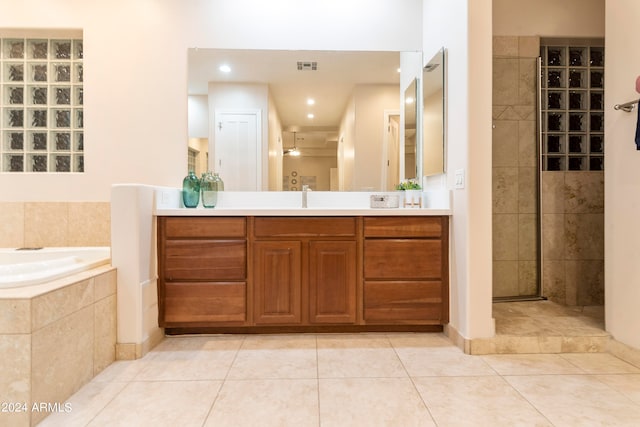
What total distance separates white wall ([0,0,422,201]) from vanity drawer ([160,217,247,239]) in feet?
1.94

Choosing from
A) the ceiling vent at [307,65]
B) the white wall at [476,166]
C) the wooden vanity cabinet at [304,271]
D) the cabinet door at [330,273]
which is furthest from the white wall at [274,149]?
the white wall at [476,166]

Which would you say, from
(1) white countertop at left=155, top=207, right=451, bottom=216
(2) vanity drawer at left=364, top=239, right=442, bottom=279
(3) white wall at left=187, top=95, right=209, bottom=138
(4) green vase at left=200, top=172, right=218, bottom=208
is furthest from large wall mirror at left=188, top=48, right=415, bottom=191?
(2) vanity drawer at left=364, top=239, right=442, bottom=279

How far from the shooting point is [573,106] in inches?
114

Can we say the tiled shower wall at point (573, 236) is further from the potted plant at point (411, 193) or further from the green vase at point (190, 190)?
the green vase at point (190, 190)

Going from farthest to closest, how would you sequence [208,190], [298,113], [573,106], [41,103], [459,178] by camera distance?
[573,106] < [298,113] < [41,103] < [208,190] < [459,178]

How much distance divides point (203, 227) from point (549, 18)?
10.5 ft

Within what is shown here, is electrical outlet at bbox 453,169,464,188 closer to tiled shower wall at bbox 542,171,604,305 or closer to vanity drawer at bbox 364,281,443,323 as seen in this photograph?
vanity drawer at bbox 364,281,443,323

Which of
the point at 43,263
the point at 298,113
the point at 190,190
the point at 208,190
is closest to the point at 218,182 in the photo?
the point at 208,190

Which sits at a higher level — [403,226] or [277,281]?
[403,226]

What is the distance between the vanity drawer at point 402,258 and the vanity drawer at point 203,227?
837mm

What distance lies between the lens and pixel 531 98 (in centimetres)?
288

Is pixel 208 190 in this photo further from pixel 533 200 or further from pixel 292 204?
pixel 533 200

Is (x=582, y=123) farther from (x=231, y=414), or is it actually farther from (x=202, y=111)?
(x=231, y=414)

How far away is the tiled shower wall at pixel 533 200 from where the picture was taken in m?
2.88
